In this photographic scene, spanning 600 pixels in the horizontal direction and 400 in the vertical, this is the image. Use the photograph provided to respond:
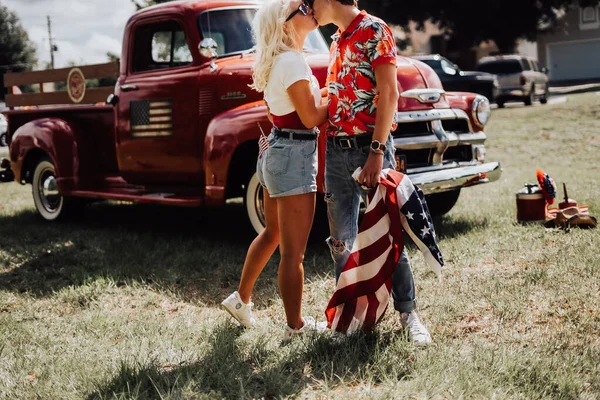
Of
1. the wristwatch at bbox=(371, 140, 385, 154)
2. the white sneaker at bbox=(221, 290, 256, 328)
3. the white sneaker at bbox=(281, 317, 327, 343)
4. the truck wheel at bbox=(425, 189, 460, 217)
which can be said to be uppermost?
the wristwatch at bbox=(371, 140, 385, 154)

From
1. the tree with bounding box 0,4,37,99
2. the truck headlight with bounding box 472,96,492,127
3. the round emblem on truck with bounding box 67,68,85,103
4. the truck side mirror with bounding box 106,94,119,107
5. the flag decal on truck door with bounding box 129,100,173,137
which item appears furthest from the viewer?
the tree with bounding box 0,4,37,99

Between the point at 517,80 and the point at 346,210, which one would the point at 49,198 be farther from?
the point at 517,80

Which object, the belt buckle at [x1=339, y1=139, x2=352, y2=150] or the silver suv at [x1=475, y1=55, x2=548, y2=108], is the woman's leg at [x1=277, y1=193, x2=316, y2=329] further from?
the silver suv at [x1=475, y1=55, x2=548, y2=108]

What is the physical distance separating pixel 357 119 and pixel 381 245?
61 centimetres

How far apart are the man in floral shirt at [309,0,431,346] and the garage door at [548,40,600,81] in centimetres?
4331

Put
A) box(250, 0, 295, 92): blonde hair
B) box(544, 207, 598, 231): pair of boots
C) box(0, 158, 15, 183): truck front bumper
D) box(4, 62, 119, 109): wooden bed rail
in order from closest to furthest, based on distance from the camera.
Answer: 1. box(250, 0, 295, 92): blonde hair
2. box(544, 207, 598, 231): pair of boots
3. box(4, 62, 119, 109): wooden bed rail
4. box(0, 158, 15, 183): truck front bumper

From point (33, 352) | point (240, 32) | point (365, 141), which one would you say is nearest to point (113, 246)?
point (240, 32)

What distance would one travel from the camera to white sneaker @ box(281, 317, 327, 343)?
144 inches

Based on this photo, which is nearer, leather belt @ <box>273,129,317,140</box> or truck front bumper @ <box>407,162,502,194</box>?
leather belt @ <box>273,129,317,140</box>

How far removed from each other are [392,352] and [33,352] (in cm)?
184

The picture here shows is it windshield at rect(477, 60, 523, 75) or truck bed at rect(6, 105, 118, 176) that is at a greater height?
windshield at rect(477, 60, 523, 75)

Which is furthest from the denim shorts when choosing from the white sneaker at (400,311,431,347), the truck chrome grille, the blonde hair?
the truck chrome grille

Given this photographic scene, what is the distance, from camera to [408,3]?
113 feet

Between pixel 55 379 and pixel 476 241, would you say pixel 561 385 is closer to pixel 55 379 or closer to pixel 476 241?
pixel 55 379
